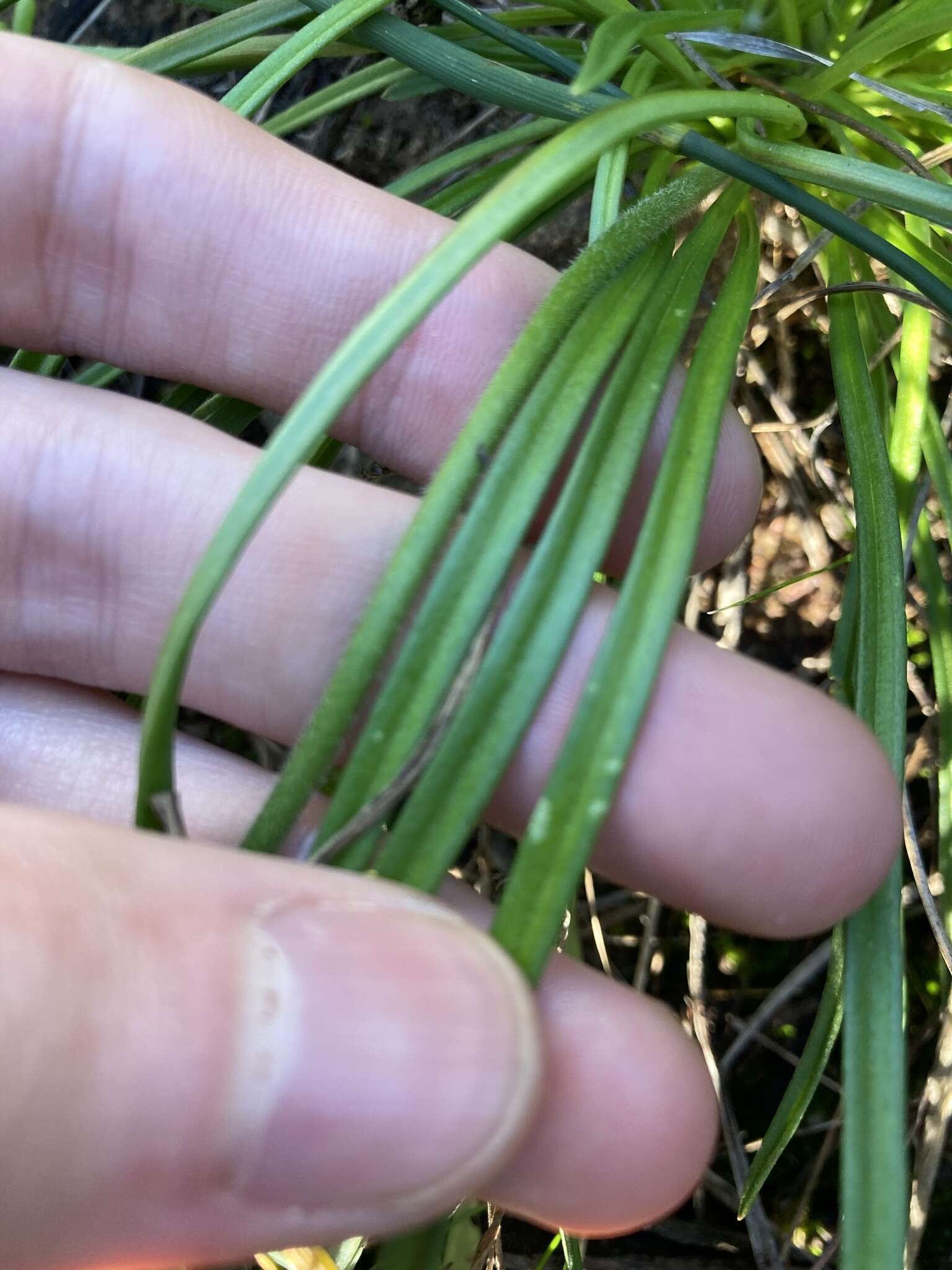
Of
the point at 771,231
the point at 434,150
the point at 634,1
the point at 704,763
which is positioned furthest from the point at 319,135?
the point at 704,763

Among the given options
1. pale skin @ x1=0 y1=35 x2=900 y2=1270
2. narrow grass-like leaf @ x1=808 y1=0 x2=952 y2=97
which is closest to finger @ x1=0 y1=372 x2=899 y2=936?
pale skin @ x1=0 y1=35 x2=900 y2=1270

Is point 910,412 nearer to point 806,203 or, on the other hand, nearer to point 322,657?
point 806,203

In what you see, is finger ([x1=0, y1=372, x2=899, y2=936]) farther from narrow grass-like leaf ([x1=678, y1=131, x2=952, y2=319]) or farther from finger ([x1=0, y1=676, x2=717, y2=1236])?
narrow grass-like leaf ([x1=678, y1=131, x2=952, y2=319])

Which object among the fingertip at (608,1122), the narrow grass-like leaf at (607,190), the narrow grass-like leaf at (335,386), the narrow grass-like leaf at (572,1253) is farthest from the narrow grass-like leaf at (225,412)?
the narrow grass-like leaf at (572,1253)

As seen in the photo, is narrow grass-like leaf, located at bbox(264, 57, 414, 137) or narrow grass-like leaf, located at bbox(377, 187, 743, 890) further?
narrow grass-like leaf, located at bbox(264, 57, 414, 137)

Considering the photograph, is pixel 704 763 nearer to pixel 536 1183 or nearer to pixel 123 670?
pixel 536 1183

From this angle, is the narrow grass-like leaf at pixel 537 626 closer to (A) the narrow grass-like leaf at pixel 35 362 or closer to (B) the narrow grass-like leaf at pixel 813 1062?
(B) the narrow grass-like leaf at pixel 813 1062
